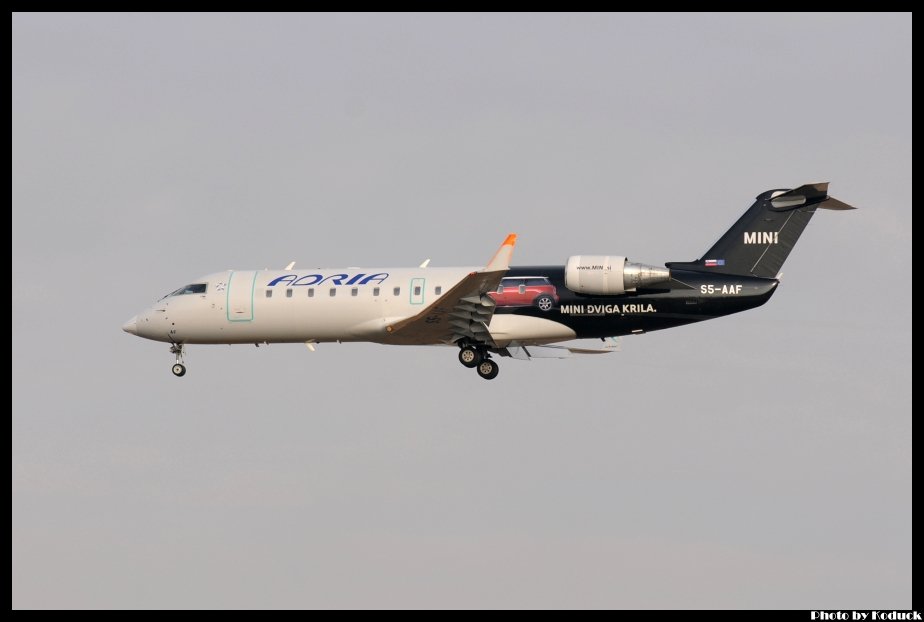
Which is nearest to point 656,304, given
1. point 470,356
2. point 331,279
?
point 470,356

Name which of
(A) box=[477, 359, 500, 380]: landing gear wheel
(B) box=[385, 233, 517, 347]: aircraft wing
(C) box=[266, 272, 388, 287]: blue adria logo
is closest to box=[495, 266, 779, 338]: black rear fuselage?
(B) box=[385, 233, 517, 347]: aircraft wing

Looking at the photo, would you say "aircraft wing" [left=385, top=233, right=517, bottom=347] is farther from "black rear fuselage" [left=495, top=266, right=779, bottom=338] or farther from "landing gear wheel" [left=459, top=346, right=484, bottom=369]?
"black rear fuselage" [left=495, top=266, right=779, bottom=338]

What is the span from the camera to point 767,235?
44.5 m

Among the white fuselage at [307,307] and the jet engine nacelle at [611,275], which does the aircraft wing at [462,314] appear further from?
the jet engine nacelle at [611,275]

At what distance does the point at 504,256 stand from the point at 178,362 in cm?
1221

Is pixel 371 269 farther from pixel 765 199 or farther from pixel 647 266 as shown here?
pixel 765 199

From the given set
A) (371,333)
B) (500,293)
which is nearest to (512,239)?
(500,293)

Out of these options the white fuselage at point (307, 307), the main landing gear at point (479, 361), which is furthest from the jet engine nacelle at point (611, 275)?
the main landing gear at point (479, 361)

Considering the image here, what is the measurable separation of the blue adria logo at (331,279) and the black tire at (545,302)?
187 inches

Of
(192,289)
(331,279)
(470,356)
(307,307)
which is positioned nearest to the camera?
(470,356)

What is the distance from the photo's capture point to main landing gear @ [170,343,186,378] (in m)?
48.9

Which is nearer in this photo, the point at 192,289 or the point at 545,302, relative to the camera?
the point at 545,302

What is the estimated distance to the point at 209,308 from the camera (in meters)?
47.8

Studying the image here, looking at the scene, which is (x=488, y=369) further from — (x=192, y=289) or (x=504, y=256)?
(x=192, y=289)
